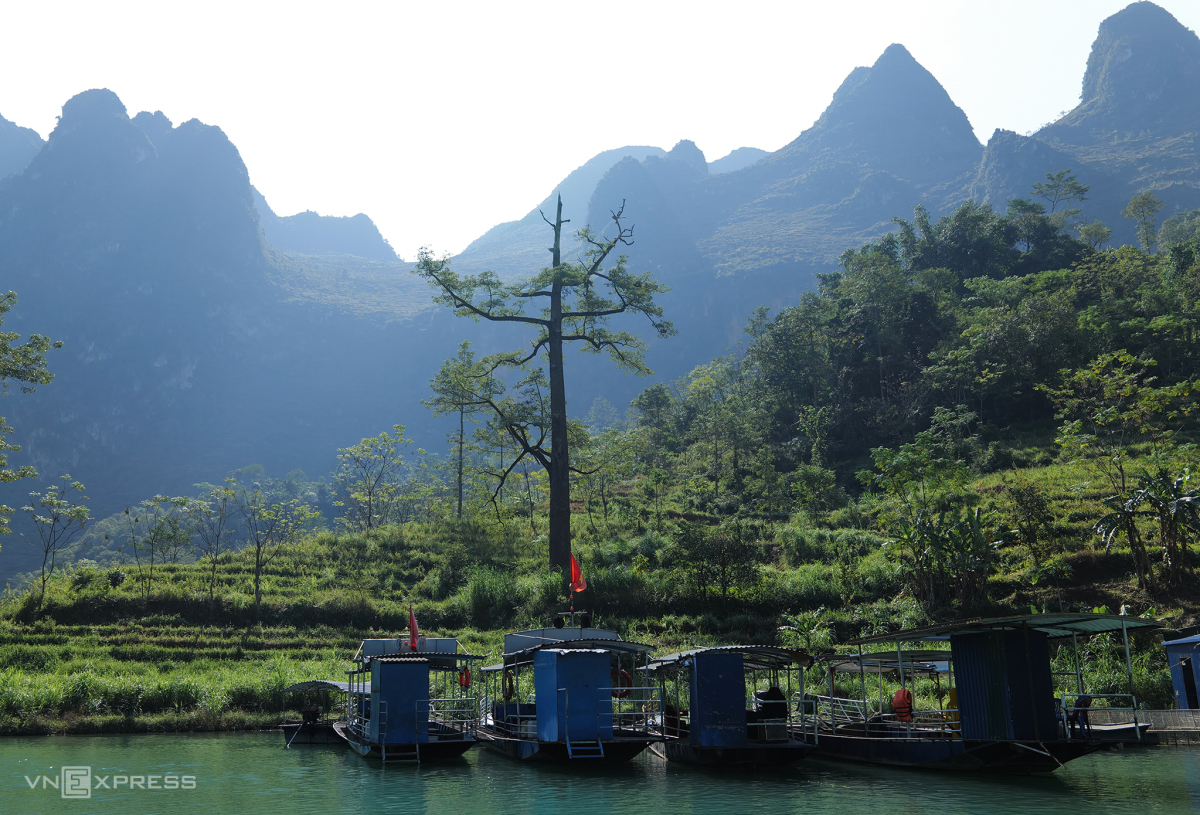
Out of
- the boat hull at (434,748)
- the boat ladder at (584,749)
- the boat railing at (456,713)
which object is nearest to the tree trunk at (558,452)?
the boat railing at (456,713)

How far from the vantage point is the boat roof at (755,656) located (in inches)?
553

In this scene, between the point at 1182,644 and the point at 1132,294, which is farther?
the point at 1132,294

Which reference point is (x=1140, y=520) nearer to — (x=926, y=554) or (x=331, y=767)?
(x=926, y=554)

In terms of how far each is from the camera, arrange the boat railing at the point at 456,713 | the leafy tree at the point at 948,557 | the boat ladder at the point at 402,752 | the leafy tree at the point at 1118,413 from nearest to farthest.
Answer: the boat ladder at the point at 402,752, the boat railing at the point at 456,713, the leafy tree at the point at 948,557, the leafy tree at the point at 1118,413

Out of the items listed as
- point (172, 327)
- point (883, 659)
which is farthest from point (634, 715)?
point (172, 327)

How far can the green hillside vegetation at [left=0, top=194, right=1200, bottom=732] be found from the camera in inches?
880

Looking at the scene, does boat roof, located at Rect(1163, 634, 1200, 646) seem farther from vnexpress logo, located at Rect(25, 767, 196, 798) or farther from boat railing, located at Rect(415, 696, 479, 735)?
vnexpress logo, located at Rect(25, 767, 196, 798)

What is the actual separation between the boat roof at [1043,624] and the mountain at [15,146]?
236077 millimetres

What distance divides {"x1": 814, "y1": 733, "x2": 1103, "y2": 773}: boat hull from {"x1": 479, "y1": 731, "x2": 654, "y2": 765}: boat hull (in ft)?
15.1

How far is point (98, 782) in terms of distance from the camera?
1266 cm

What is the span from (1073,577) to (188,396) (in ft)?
525

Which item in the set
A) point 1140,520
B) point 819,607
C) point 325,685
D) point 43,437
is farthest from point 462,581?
point 43,437

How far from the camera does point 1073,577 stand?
2472 centimetres

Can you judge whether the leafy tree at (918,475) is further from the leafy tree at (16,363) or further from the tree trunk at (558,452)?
the leafy tree at (16,363)
